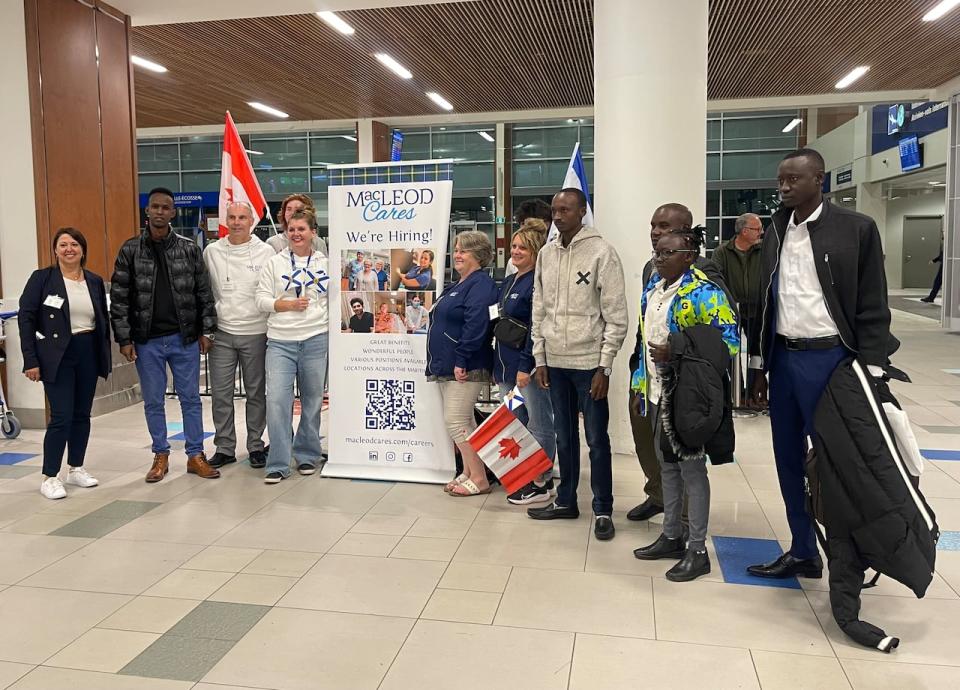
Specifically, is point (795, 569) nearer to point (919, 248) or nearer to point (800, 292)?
point (800, 292)

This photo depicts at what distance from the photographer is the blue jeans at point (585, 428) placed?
148 inches

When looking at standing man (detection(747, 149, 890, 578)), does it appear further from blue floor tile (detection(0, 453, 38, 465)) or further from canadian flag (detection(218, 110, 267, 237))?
blue floor tile (detection(0, 453, 38, 465))

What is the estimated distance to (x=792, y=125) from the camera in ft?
50.3

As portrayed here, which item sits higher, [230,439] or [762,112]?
[762,112]

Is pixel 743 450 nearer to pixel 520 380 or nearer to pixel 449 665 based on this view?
pixel 520 380

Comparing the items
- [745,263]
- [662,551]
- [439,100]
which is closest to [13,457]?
[662,551]

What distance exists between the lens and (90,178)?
22.0 feet

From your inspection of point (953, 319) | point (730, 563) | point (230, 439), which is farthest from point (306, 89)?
point (953, 319)

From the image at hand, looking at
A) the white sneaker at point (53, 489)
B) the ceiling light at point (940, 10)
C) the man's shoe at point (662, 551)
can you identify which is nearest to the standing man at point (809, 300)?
the man's shoe at point (662, 551)

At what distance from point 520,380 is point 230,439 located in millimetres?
2244

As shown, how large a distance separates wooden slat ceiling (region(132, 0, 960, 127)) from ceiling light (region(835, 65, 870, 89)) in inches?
5.6

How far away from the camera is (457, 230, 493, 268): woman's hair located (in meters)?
4.40

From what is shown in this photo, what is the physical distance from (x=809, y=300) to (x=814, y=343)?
0.16 meters

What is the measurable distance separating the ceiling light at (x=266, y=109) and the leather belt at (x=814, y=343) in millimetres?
11241
